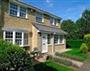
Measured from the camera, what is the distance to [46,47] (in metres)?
24.5

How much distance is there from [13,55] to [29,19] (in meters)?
13.5

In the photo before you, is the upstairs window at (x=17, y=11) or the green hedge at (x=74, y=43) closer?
the upstairs window at (x=17, y=11)

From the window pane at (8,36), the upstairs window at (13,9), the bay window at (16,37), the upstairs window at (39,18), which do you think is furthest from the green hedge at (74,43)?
the window pane at (8,36)

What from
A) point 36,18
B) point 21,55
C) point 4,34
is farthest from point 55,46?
point 21,55

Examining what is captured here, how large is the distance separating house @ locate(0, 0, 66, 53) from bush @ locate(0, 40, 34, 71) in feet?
26.6

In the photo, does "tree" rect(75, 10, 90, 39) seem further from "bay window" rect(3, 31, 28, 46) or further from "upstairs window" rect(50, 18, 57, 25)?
"bay window" rect(3, 31, 28, 46)

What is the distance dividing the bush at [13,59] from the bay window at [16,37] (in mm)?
8120

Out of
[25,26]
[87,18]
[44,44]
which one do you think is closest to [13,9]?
[25,26]

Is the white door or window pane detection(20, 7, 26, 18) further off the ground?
window pane detection(20, 7, 26, 18)

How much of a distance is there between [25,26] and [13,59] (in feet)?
41.2

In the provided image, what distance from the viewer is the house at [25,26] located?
1810cm

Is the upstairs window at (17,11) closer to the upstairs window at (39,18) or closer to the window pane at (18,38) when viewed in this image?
the window pane at (18,38)

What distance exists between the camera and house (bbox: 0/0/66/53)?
18.1m

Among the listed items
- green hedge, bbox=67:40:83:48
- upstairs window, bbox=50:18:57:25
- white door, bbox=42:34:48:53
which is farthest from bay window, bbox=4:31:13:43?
green hedge, bbox=67:40:83:48
